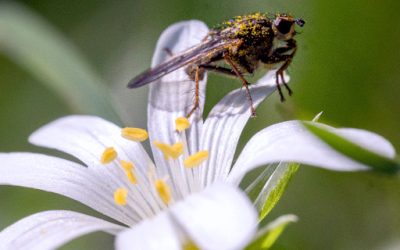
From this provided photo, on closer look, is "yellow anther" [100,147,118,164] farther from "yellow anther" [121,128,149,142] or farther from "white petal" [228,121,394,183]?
"white petal" [228,121,394,183]

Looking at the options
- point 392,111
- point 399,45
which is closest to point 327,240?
point 392,111

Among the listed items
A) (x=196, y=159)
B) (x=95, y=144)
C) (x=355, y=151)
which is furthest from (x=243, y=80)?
(x=355, y=151)

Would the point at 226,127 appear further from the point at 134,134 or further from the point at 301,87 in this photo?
the point at 301,87

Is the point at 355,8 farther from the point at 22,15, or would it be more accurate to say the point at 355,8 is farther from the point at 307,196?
the point at 22,15

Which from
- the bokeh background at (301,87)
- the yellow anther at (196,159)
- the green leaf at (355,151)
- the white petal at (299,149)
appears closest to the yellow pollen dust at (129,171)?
the yellow anther at (196,159)

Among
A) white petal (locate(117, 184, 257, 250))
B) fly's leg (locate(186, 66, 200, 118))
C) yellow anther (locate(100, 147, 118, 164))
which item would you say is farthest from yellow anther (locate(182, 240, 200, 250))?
fly's leg (locate(186, 66, 200, 118))

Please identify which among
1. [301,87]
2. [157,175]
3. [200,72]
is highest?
[200,72]
